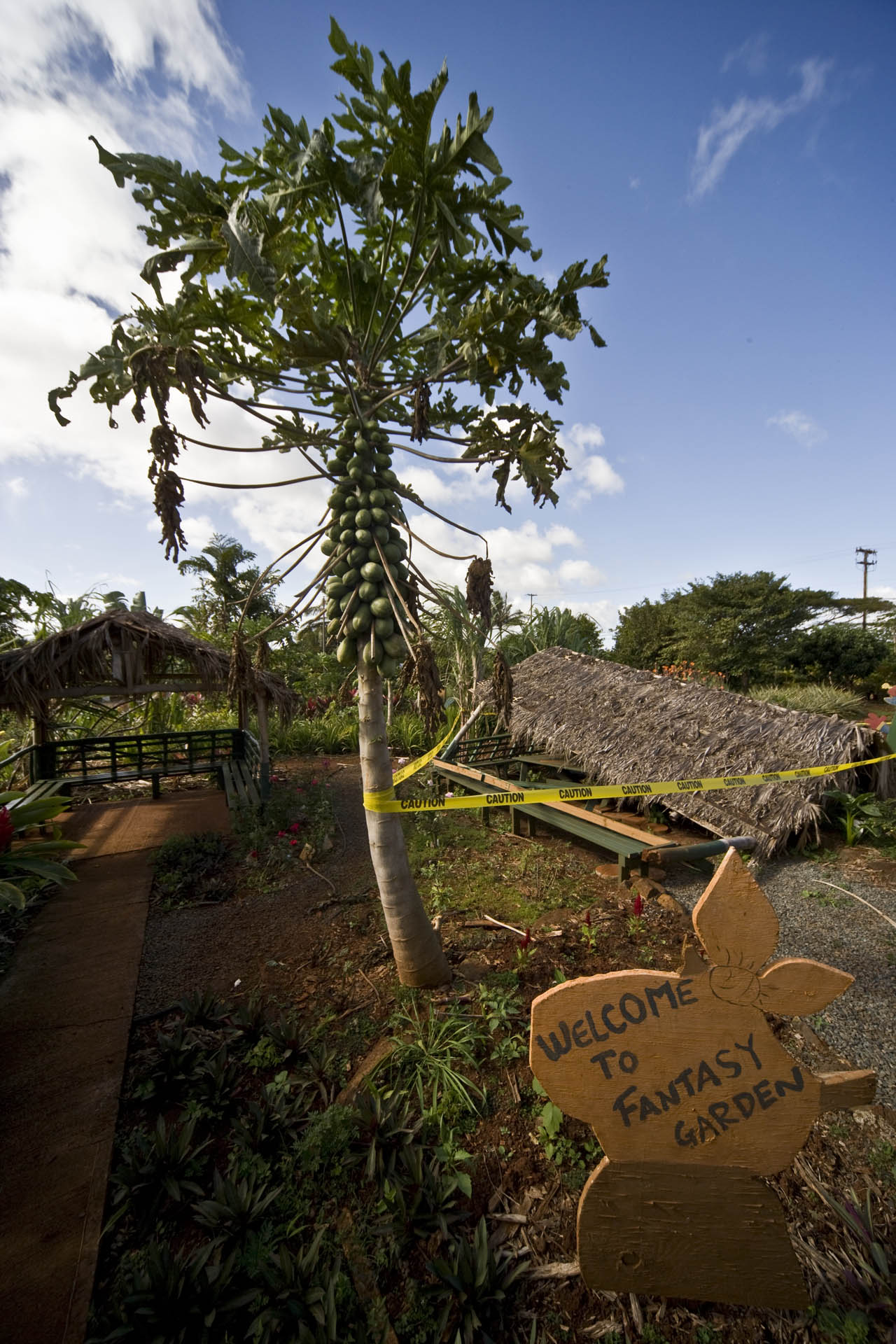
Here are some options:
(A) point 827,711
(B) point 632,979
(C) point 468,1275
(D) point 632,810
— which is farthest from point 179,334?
(A) point 827,711

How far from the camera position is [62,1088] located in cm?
289

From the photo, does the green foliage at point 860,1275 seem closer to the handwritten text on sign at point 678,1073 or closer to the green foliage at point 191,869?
the handwritten text on sign at point 678,1073

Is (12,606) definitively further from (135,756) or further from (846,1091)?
(846,1091)

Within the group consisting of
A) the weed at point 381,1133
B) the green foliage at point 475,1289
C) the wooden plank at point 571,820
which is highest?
the wooden plank at point 571,820

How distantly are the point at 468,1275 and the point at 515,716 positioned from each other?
8.67 metres

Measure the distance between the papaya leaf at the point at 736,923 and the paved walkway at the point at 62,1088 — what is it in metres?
2.68

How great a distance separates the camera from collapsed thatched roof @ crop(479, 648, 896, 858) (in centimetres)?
668

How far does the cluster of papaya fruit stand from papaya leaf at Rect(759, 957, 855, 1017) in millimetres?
2084

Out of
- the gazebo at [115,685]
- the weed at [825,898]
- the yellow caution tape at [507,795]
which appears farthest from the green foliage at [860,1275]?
the gazebo at [115,685]

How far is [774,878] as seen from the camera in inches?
240

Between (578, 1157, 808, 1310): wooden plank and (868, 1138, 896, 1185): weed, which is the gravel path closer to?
(868, 1138, 896, 1185): weed

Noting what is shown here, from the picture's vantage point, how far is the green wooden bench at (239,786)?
7.64 m

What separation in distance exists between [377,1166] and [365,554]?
295cm

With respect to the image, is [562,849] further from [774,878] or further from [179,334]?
[179,334]
